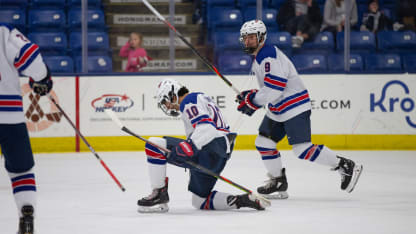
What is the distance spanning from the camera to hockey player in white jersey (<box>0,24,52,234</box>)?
3674mm

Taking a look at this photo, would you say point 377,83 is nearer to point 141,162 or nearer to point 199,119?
point 141,162

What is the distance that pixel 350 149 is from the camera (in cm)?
913

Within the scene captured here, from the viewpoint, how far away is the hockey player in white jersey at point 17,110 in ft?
12.1

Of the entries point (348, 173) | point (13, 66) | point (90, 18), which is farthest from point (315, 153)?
point (90, 18)

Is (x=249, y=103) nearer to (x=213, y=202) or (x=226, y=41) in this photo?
(x=213, y=202)

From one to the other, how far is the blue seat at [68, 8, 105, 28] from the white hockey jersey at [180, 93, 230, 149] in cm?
477

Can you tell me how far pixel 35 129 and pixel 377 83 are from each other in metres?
→ 4.16

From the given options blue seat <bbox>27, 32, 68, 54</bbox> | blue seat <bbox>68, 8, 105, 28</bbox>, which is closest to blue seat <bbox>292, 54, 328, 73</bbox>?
blue seat <bbox>68, 8, 105, 28</bbox>

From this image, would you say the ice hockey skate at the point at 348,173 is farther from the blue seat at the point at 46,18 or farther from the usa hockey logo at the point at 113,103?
the blue seat at the point at 46,18

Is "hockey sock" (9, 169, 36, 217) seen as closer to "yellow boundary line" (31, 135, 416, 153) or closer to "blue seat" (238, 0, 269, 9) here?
"yellow boundary line" (31, 135, 416, 153)

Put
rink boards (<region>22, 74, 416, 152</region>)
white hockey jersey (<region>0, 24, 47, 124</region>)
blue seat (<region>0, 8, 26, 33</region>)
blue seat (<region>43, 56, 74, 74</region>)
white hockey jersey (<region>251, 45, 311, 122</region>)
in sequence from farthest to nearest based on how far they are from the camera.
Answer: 1. blue seat (<region>0, 8, 26, 33</region>)
2. blue seat (<region>43, 56, 74, 74</region>)
3. rink boards (<region>22, 74, 416, 152</region>)
4. white hockey jersey (<region>251, 45, 311, 122</region>)
5. white hockey jersey (<region>0, 24, 47, 124</region>)

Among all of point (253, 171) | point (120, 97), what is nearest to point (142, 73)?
point (120, 97)

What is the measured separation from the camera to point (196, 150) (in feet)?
15.1

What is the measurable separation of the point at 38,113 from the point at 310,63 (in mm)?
3357
